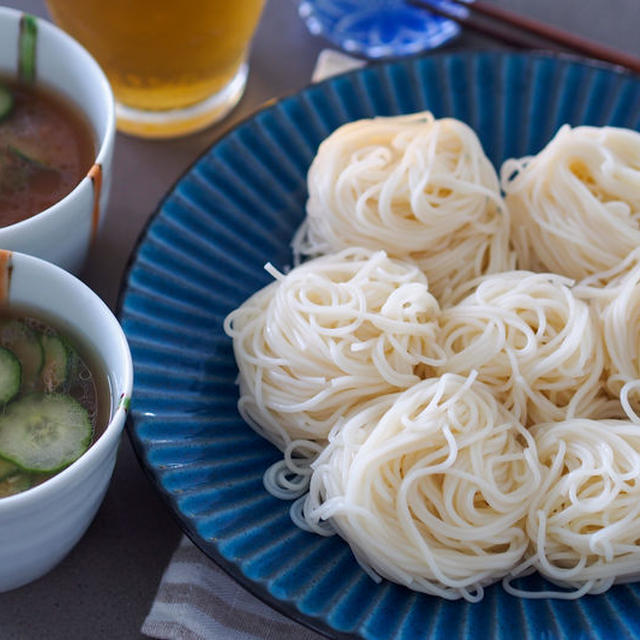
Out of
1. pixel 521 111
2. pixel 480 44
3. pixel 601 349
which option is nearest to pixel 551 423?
pixel 601 349

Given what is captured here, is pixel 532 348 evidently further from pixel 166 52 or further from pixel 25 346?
pixel 166 52

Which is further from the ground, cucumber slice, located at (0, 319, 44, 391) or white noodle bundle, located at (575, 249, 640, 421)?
white noodle bundle, located at (575, 249, 640, 421)

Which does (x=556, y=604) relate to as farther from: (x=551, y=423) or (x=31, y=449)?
(x=31, y=449)

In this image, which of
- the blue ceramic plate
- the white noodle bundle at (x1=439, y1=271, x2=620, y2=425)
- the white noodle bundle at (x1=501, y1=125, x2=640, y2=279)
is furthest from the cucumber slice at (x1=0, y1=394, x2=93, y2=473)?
the white noodle bundle at (x1=501, y1=125, x2=640, y2=279)

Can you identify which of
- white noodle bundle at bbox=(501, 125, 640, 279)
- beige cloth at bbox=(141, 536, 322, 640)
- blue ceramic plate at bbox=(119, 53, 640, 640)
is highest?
white noodle bundle at bbox=(501, 125, 640, 279)

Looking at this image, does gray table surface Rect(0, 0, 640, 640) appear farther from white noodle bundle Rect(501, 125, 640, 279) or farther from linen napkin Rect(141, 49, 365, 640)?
white noodle bundle Rect(501, 125, 640, 279)

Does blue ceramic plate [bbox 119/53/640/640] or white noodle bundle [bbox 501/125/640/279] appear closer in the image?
blue ceramic plate [bbox 119/53/640/640]
